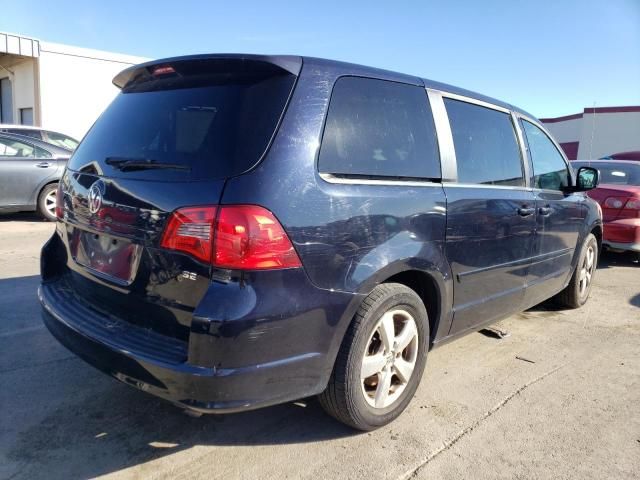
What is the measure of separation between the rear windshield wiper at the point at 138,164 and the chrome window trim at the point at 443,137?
156cm

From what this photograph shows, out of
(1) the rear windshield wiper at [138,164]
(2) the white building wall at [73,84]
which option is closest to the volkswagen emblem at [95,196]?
(1) the rear windshield wiper at [138,164]

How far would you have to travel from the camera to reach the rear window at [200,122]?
7.38 ft

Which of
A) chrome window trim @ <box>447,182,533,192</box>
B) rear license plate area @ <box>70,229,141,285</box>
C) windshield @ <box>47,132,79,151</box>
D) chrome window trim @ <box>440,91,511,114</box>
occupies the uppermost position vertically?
chrome window trim @ <box>440,91,511,114</box>

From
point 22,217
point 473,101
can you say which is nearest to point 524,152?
point 473,101

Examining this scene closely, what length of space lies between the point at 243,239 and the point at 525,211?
2.45 meters

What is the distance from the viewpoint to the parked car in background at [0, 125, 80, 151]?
9570 mm

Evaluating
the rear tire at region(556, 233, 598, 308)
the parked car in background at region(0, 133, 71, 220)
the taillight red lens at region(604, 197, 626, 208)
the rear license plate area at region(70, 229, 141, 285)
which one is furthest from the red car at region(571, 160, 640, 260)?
the parked car in background at region(0, 133, 71, 220)

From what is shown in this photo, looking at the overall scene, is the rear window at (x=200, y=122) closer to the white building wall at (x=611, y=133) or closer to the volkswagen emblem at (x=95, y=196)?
the volkswagen emblem at (x=95, y=196)

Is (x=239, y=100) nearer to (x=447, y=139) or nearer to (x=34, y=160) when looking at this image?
(x=447, y=139)

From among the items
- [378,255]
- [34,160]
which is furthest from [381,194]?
[34,160]

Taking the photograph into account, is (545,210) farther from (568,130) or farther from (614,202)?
(568,130)

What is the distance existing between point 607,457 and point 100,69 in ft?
73.1

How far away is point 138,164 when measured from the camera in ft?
8.08

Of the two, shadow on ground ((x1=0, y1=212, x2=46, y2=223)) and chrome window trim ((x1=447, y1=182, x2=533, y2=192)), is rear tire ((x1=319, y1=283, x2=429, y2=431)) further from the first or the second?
shadow on ground ((x1=0, y1=212, x2=46, y2=223))
